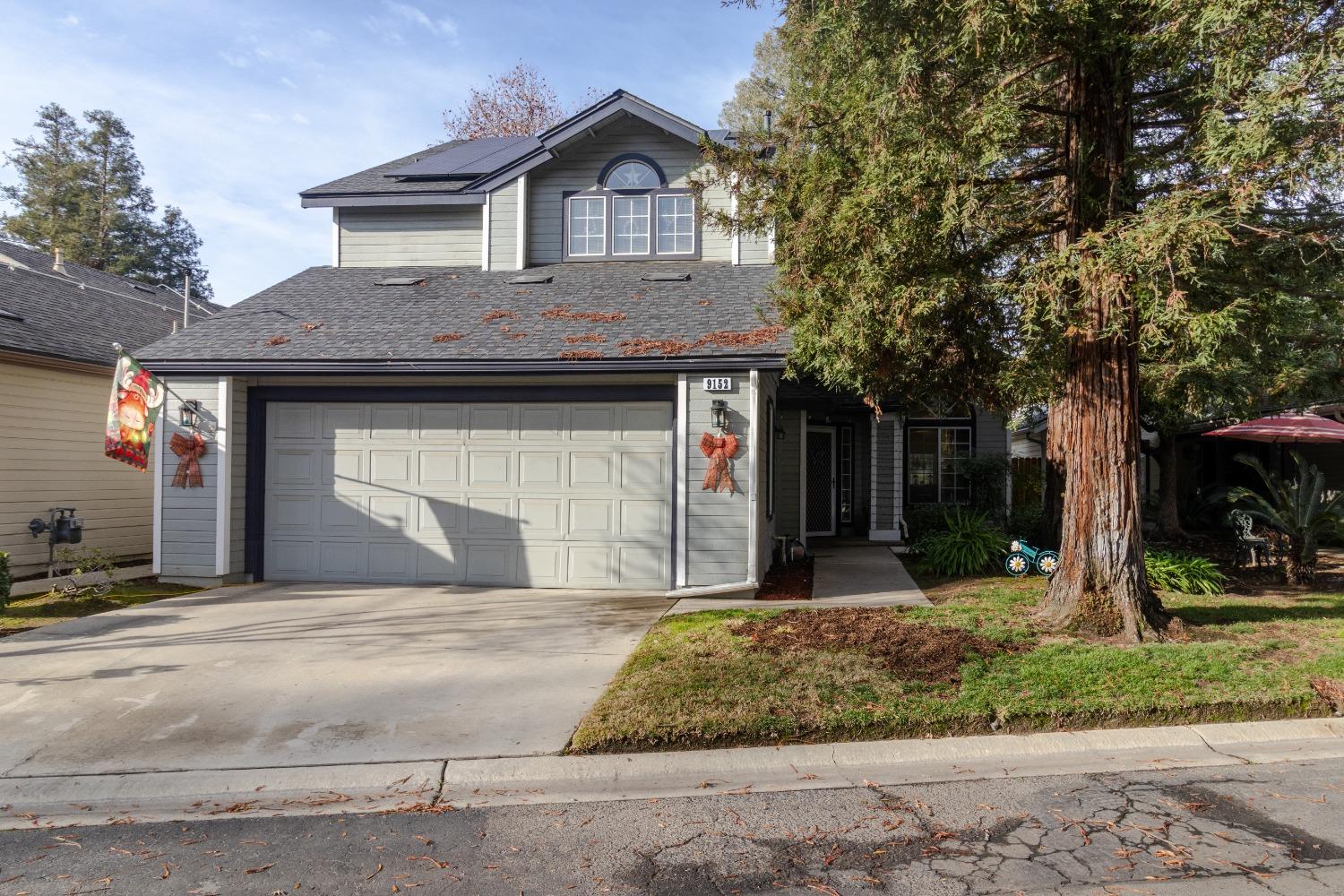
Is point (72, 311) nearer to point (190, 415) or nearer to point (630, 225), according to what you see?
point (190, 415)

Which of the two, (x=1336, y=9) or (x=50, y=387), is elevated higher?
(x=1336, y=9)

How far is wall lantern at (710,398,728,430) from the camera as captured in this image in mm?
9461

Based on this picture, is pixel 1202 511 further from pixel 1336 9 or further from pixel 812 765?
pixel 812 765

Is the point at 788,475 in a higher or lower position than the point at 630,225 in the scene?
lower

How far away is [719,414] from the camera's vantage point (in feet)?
31.1

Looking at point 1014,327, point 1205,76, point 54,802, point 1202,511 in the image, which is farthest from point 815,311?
point 1202,511

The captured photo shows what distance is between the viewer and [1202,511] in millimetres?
16406

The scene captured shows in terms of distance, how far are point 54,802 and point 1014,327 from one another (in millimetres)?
7889

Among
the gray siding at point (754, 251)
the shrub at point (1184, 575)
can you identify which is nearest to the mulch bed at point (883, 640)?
the shrub at point (1184, 575)

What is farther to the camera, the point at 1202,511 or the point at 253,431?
the point at 1202,511

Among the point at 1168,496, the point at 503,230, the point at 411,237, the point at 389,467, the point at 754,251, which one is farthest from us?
the point at 1168,496

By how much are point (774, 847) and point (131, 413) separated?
893cm

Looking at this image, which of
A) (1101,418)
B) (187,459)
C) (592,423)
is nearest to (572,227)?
(592,423)

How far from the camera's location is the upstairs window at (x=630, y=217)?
1277cm
